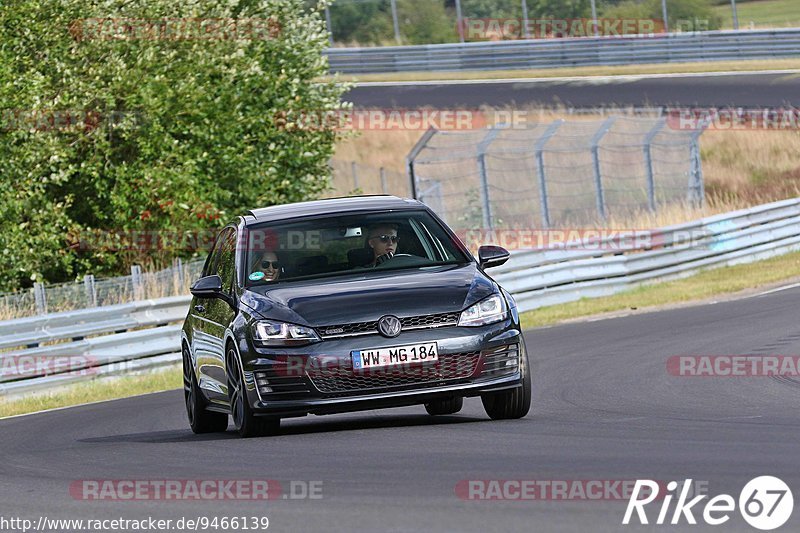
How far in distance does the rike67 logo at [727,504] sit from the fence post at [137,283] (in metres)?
14.1

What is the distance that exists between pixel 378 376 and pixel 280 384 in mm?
618

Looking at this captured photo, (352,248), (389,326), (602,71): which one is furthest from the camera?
(602,71)

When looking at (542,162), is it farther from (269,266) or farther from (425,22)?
(425,22)

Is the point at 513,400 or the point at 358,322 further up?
the point at 358,322

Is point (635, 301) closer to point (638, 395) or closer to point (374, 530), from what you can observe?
point (638, 395)

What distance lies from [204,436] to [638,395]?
10.5 feet

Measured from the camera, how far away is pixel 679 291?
2297 centimetres

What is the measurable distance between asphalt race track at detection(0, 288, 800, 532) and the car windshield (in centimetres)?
106

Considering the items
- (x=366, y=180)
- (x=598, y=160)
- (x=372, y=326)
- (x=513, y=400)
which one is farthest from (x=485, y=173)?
(x=372, y=326)

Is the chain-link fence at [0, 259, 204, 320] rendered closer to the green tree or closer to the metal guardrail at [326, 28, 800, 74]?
the metal guardrail at [326, 28, 800, 74]

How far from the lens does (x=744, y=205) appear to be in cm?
3328

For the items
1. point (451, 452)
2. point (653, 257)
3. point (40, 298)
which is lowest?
point (653, 257)

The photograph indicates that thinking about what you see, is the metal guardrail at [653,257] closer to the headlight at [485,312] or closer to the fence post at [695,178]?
the fence post at [695,178]

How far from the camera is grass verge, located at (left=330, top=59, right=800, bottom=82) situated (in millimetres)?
43875
